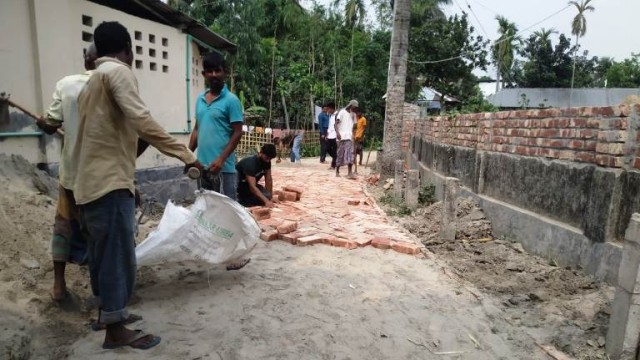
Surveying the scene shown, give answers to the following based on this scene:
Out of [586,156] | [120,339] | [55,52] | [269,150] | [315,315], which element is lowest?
[315,315]

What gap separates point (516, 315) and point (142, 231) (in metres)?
3.42

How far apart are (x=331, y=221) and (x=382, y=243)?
3.91 ft

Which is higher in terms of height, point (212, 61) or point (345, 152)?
point (212, 61)

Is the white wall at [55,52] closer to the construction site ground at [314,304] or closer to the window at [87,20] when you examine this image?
the window at [87,20]

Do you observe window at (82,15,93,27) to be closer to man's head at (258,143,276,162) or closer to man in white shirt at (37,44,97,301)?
man's head at (258,143,276,162)

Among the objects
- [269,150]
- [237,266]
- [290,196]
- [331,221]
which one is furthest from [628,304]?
[290,196]

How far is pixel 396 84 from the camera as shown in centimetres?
921

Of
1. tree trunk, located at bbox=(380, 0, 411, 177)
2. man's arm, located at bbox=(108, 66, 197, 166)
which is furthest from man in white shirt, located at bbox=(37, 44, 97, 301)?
tree trunk, located at bbox=(380, 0, 411, 177)

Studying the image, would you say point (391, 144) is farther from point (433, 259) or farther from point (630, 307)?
point (630, 307)

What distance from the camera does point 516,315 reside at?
3154 millimetres

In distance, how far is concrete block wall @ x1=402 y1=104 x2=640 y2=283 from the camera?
322 cm

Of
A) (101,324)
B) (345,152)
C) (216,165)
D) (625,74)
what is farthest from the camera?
(625,74)

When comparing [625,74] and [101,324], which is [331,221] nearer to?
[101,324]

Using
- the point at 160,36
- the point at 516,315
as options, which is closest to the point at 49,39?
the point at 160,36
